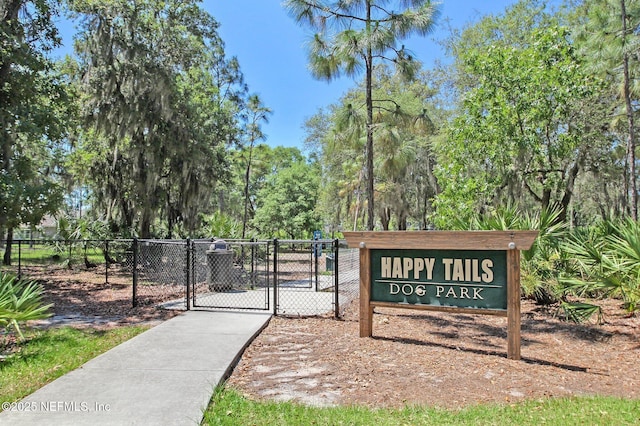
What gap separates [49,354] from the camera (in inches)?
207

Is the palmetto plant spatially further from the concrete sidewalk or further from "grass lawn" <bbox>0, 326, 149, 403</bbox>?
the concrete sidewalk

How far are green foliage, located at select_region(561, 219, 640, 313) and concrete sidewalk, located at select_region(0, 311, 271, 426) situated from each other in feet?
17.0

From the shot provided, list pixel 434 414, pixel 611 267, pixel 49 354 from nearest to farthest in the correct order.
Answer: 1. pixel 434 414
2. pixel 49 354
3. pixel 611 267

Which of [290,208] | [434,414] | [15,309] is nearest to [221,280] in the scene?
[15,309]

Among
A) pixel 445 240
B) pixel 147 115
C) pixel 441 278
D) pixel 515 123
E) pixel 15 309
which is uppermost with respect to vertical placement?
pixel 147 115

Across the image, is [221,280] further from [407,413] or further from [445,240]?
[407,413]

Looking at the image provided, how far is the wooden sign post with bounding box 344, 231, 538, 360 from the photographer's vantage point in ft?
17.0

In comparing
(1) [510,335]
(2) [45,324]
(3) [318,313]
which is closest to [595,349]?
(1) [510,335]

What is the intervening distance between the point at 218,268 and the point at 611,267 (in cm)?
749

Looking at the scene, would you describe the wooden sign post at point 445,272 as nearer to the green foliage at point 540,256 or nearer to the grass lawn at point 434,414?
the grass lawn at point 434,414

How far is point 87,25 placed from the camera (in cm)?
1453

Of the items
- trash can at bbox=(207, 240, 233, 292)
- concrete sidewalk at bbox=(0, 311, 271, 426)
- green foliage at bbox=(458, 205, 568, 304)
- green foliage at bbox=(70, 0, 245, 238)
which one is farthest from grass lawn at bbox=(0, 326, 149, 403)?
green foliage at bbox=(70, 0, 245, 238)

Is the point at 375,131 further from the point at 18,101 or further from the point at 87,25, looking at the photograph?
the point at 87,25

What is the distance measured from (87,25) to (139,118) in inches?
133
